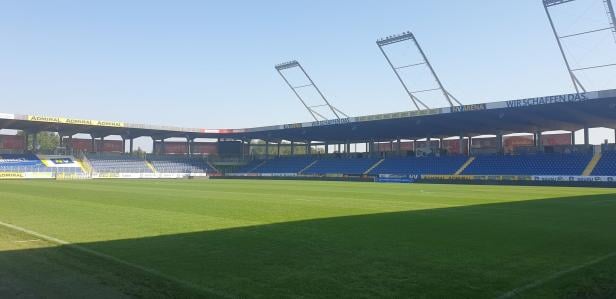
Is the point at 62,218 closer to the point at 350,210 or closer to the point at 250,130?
the point at 350,210

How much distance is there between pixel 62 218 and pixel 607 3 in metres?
40.8

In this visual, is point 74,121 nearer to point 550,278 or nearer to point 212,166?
point 212,166

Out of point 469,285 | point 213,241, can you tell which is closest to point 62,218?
point 213,241

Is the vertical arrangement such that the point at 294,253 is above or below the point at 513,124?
below

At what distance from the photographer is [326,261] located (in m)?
7.37

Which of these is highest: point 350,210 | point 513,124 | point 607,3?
point 607,3

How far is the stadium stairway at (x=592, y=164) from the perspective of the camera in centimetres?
4330

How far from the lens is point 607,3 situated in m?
36.4

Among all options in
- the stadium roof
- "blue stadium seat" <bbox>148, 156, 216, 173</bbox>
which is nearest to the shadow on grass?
the stadium roof

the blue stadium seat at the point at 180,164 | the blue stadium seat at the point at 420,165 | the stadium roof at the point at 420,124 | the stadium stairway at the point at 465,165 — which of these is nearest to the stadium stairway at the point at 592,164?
the stadium roof at the point at 420,124

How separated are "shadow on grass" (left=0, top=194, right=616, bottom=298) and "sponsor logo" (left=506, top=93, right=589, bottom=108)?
29732mm

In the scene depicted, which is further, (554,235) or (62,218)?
(62,218)

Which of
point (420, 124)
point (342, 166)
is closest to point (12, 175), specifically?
point (342, 166)

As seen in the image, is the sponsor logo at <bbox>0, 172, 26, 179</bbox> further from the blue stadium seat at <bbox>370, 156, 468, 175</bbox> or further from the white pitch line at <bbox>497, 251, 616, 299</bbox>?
the white pitch line at <bbox>497, 251, 616, 299</bbox>
